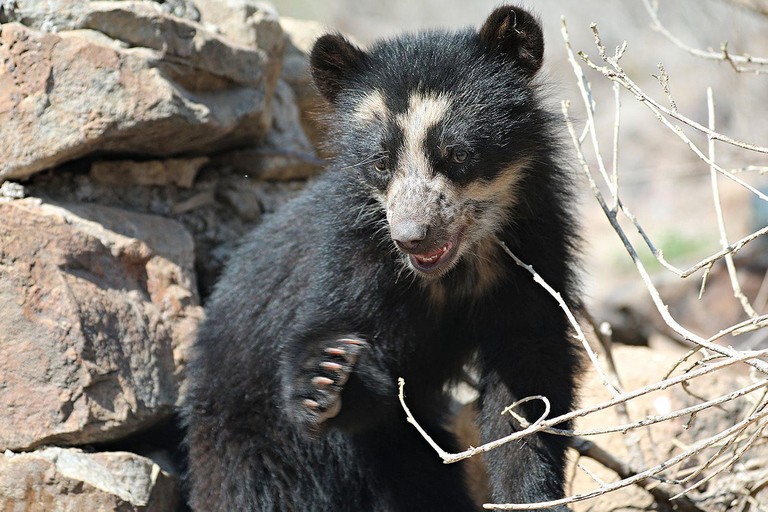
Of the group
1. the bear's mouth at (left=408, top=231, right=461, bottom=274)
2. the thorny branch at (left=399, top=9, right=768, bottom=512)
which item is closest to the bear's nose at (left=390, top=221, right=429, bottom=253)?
the bear's mouth at (left=408, top=231, right=461, bottom=274)

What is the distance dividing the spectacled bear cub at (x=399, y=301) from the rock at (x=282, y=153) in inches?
47.4

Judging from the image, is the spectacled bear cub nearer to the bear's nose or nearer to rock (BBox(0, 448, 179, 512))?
the bear's nose

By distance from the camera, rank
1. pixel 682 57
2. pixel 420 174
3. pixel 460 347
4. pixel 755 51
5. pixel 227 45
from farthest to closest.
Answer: pixel 682 57 → pixel 755 51 → pixel 227 45 → pixel 460 347 → pixel 420 174

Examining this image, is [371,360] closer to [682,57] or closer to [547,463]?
[547,463]

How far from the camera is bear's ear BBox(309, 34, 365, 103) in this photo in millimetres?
3779

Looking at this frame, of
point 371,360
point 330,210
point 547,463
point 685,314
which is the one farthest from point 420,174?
point 685,314

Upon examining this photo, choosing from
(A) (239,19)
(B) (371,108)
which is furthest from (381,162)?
(A) (239,19)

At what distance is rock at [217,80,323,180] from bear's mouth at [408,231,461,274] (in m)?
2.19

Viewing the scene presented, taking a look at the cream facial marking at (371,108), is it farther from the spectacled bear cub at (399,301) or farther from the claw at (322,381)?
the claw at (322,381)

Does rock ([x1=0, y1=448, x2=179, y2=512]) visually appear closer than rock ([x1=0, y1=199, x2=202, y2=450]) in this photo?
Yes

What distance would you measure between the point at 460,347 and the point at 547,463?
2.38ft

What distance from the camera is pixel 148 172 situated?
184 inches

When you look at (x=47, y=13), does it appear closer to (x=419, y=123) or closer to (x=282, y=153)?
(x=282, y=153)

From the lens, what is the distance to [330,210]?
12.6 ft
